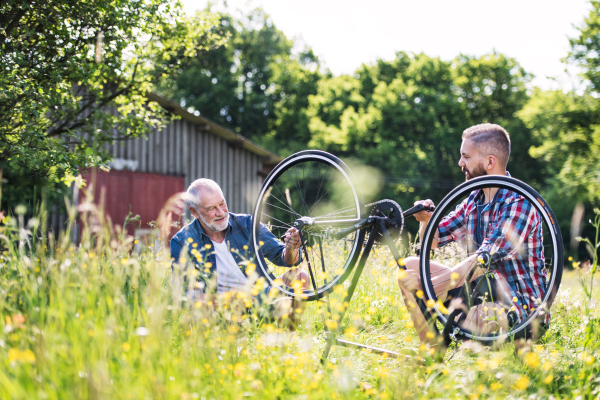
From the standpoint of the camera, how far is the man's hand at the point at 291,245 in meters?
3.27

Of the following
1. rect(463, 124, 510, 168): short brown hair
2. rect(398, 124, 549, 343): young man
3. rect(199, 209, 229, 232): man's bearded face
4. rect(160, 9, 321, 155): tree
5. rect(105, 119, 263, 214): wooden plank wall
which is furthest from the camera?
rect(160, 9, 321, 155): tree

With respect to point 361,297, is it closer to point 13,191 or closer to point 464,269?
point 464,269

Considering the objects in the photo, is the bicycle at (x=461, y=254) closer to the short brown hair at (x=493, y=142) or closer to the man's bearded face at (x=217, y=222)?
the short brown hair at (x=493, y=142)

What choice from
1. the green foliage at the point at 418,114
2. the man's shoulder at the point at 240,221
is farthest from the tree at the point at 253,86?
the man's shoulder at the point at 240,221

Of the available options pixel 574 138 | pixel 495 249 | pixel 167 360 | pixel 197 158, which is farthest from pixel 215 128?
pixel 574 138

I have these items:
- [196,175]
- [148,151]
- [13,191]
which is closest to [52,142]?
[13,191]

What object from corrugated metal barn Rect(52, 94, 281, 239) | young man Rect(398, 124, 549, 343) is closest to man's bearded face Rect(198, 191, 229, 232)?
young man Rect(398, 124, 549, 343)

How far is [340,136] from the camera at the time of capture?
27.5 meters

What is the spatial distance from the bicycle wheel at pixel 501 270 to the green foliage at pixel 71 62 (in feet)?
9.95

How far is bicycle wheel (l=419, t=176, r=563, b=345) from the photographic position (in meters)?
2.50

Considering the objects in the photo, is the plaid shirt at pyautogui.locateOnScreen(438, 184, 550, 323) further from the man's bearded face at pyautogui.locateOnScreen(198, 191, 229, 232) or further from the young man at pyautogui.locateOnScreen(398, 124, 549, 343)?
the man's bearded face at pyautogui.locateOnScreen(198, 191, 229, 232)

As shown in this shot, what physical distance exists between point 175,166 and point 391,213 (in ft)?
38.2

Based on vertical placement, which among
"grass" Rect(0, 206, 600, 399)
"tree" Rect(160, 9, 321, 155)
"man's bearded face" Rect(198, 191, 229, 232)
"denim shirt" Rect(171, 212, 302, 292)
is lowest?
"grass" Rect(0, 206, 600, 399)

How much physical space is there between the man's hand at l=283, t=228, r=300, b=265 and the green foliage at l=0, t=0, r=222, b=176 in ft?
6.44
